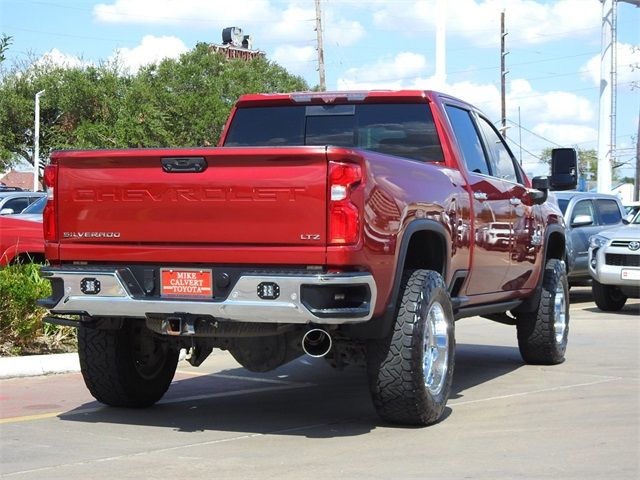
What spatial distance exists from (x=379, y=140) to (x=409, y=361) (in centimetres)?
221

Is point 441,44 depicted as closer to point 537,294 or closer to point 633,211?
point 633,211

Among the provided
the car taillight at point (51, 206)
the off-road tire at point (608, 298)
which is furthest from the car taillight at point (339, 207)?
the off-road tire at point (608, 298)

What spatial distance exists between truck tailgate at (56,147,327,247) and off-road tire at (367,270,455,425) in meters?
0.90

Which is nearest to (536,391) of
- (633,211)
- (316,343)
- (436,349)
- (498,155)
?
(436,349)

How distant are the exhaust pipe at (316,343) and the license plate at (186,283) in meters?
0.67

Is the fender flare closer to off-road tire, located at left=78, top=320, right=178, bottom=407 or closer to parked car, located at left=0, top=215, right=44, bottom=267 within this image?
off-road tire, located at left=78, top=320, right=178, bottom=407

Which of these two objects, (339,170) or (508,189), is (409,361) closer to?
(339,170)

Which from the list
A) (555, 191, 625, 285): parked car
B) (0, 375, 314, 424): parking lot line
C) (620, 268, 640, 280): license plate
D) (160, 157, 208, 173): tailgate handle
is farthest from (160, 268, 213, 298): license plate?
(555, 191, 625, 285): parked car

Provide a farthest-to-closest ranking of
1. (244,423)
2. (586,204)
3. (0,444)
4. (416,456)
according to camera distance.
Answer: (586,204) → (244,423) → (0,444) → (416,456)

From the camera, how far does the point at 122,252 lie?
6.75 metres

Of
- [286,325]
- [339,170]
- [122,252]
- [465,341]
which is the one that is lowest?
[465,341]

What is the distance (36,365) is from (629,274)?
358 inches

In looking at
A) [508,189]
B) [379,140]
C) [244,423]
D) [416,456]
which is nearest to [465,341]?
[508,189]

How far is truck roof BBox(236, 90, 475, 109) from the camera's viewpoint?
8281 mm
